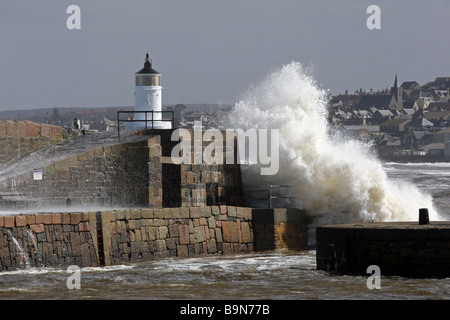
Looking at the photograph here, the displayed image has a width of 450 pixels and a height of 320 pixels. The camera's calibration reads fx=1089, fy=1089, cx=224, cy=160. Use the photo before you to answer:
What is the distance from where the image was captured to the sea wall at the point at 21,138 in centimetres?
2184

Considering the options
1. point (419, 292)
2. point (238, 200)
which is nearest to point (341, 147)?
point (238, 200)

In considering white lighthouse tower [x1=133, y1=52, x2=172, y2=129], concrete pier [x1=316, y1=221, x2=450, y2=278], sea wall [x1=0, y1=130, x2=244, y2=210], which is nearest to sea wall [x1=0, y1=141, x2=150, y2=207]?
sea wall [x1=0, y1=130, x2=244, y2=210]

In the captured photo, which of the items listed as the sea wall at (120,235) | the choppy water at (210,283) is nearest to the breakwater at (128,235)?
the sea wall at (120,235)

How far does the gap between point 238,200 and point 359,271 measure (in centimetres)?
689

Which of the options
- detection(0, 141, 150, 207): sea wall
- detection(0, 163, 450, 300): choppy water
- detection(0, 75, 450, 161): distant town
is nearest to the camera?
detection(0, 163, 450, 300): choppy water

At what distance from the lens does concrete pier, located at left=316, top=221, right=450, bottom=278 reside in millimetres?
14867

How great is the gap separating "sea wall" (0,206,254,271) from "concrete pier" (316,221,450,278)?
361 centimetres

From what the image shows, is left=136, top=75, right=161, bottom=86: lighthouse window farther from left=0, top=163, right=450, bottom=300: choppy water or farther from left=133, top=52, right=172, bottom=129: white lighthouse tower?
left=0, top=163, right=450, bottom=300: choppy water

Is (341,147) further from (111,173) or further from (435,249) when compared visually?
(435,249)

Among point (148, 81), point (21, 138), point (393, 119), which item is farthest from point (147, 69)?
point (393, 119)

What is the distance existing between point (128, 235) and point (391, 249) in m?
4.79

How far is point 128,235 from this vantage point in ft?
58.7

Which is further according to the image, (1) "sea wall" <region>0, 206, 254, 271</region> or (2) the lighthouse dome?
(2) the lighthouse dome

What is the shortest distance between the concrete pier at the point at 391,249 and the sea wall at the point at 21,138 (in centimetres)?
842
